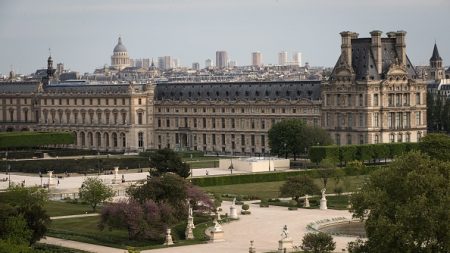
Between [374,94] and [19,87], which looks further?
[19,87]

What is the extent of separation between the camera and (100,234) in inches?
2601

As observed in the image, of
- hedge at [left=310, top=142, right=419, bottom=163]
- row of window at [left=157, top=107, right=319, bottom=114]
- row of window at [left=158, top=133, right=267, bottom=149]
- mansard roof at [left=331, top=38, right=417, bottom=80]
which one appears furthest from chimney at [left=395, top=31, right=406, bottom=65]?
row of window at [left=158, top=133, right=267, bottom=149]

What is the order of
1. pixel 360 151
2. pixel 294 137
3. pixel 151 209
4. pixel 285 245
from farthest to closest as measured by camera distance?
pixel 294 137, pixel 360 151, pixel 151 209, pixel 285 245

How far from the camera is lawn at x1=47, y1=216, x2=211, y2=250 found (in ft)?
207

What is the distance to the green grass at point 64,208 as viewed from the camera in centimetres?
7525

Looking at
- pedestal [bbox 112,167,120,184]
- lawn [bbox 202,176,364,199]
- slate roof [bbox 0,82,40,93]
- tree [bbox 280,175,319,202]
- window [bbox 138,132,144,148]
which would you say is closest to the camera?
tree [bbox 280,175,319,202]

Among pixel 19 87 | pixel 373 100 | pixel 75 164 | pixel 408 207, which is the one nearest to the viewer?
pixel 408 207

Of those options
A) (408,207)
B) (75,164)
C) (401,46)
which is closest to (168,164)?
(75,164)

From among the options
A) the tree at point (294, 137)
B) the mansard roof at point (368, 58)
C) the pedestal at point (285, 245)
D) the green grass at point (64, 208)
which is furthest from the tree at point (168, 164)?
the mansard roof at point (368, 58)

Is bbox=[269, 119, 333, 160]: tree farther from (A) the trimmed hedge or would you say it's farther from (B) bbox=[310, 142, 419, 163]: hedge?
(A) the trimmed hedge

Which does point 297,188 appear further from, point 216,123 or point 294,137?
point 216,123

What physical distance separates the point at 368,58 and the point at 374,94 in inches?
124

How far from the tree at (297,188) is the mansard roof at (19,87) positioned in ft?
261

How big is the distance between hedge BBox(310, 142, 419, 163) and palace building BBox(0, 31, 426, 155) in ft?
26.2
